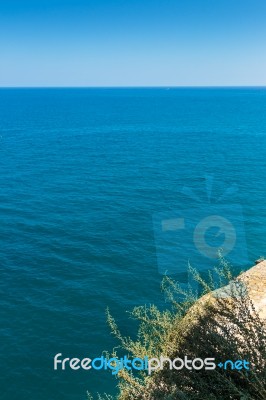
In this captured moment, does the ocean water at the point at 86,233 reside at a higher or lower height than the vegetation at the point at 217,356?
higher

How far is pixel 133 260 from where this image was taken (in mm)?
A: 31125

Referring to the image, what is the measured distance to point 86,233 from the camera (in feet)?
117

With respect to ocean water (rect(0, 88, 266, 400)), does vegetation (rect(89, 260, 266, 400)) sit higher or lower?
lower

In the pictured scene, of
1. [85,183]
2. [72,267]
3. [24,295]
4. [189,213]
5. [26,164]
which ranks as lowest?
[24,295]

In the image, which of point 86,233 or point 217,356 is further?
point 86,233

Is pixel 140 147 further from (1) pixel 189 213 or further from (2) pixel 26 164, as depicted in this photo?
(1) pixel 189 213

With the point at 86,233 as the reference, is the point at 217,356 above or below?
below

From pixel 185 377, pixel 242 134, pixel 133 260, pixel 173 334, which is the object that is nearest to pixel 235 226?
pixel 133 260

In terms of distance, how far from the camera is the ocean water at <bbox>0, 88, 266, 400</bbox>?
843 inches

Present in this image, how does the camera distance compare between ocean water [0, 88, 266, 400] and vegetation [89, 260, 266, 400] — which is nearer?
vegetation [89, 260, 266, 400]

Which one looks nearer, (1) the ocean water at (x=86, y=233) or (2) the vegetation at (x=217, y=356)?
(2) the vegetation at (x=217, y=356)

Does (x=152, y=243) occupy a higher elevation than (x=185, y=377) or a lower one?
higher

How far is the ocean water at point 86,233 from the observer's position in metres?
21.4

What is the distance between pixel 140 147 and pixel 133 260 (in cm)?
4733
